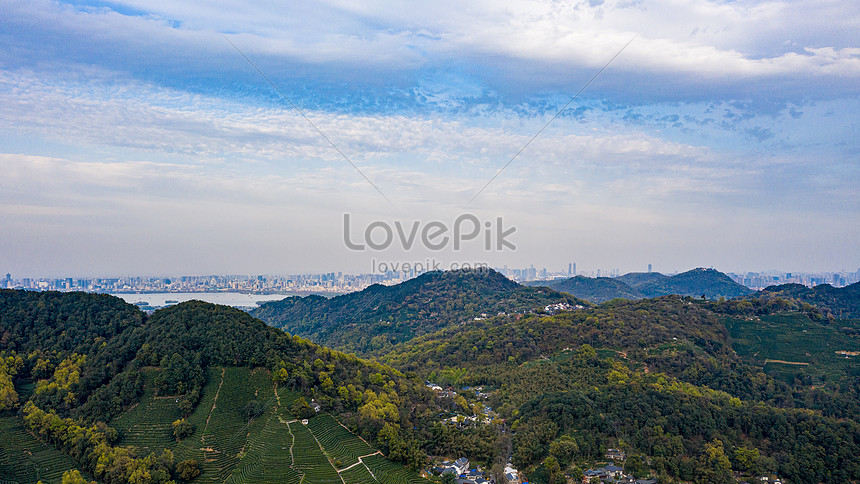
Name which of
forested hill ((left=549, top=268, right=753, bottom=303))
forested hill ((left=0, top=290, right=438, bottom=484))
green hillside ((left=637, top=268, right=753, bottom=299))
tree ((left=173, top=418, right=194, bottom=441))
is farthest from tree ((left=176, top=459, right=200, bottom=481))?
green hillside ((left=637, top=268, right=753, bottom=299))

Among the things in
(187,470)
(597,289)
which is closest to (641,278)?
(597,289)

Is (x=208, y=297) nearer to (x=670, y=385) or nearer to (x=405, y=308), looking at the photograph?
(x=405, y=308)

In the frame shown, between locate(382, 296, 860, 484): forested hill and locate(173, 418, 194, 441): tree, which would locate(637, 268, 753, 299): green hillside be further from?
locate(173, 418, 194, 441): tree

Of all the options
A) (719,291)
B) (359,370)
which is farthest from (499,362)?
(719,291)

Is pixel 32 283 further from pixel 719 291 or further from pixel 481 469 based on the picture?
pixel 719 291

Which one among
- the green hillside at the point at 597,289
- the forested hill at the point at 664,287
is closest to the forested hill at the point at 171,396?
the green hillside at the point at 597,289

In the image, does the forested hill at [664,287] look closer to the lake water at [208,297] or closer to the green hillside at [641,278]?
the green hillside at [641,278]
